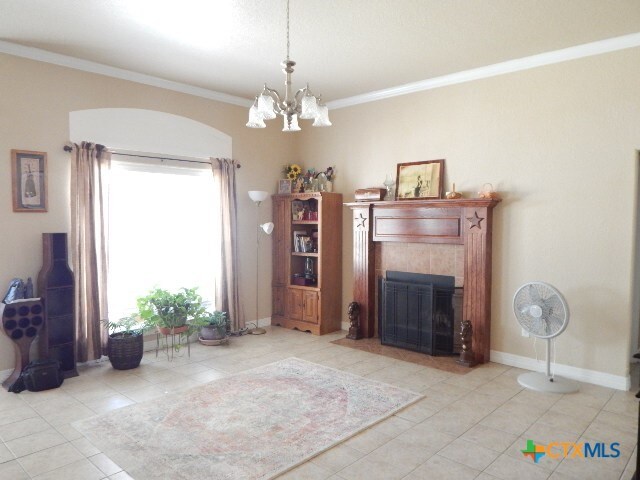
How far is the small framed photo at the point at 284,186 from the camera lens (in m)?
6.00

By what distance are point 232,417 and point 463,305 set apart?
2.50 m

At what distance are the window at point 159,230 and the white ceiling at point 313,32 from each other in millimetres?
1087

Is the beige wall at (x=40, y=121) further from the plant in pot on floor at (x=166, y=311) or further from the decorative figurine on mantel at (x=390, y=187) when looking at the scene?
the decorative figurine on mantel at (x=390, y=187)

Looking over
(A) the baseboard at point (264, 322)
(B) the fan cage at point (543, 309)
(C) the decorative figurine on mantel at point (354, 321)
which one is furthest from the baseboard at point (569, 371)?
(A) the baseboard at point (264, 322)

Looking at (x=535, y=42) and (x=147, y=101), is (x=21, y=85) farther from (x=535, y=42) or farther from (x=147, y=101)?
(x=535, y=42)

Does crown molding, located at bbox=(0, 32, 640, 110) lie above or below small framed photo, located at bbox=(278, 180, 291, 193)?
above

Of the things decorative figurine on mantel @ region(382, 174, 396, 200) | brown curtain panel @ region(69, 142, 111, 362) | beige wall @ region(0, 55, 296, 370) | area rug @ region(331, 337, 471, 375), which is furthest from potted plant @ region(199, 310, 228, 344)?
decorative figurine on mantel @ region(382, 174, 396, 200)

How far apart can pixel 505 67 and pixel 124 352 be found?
4458 mm

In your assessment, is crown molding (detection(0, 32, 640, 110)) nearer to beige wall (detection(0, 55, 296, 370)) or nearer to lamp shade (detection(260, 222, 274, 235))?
beige wall (detection(0, 55, 296, 370))

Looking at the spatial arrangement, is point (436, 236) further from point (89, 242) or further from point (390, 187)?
point (89, 242)

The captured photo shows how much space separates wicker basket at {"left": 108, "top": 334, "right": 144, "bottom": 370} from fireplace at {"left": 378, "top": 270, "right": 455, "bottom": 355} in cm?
254

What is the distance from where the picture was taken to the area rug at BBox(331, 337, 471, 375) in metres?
4.34

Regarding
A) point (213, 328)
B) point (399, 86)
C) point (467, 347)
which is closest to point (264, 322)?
point (213, 328)

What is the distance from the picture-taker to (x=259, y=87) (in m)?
5.16
